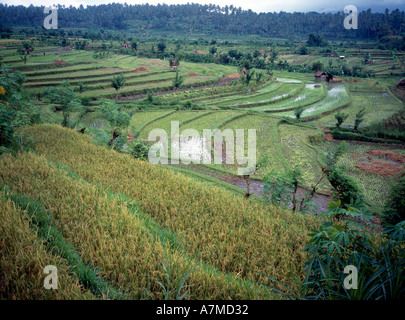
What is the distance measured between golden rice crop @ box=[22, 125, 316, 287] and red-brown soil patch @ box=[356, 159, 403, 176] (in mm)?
10011

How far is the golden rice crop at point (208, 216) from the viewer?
14.1ft

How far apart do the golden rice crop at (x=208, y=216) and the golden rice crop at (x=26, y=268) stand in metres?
2.08

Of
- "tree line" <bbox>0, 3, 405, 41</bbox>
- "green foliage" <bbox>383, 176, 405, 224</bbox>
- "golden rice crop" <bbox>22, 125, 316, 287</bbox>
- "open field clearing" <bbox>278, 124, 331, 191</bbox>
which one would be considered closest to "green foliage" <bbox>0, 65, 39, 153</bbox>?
"golden rice crop" <bbox>22, 125, 316, 287</bbox>

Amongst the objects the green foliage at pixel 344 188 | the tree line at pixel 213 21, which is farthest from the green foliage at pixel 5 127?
the tree line at pixel 213 21

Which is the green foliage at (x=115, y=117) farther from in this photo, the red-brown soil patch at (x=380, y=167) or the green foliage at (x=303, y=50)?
the green foliage at (x=303, y=50)

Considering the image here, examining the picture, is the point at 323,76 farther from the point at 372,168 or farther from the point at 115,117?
the point at 115,117

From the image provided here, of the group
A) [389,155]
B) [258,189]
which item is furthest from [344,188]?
[389,155]

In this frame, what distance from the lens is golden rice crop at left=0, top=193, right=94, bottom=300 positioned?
8.79ft

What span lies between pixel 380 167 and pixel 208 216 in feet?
42.0

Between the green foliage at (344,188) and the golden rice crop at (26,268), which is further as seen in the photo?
the green foliage at (344,188)

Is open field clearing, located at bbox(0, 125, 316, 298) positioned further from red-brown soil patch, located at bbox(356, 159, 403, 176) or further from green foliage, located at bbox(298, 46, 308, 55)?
green foliage, located at bbox(298, 46, 308, 55)

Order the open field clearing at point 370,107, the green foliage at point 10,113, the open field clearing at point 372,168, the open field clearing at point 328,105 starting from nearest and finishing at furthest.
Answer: the green foliage at point 10,113 < the open field clearing at point 372,168 < the open field clearing at point 370,107 < the open field clearing at point 328,105

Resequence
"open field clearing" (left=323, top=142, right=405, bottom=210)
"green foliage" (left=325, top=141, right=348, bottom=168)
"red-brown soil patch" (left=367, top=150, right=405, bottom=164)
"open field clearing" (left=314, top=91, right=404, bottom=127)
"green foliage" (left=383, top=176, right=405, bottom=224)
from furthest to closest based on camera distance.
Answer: "open field clearing" (left=314, top=91, right=404, bottom=127), "red-brown soil patch" (left=367, top=150, right=405, bottom=164), "open field clearing" (left=323, top=142, right=405, bottom=210), "green foliage" (left=325, top=141, right=348, bottom=168), "green foliage" (left=383, top=176, right=405, bottom=224)
